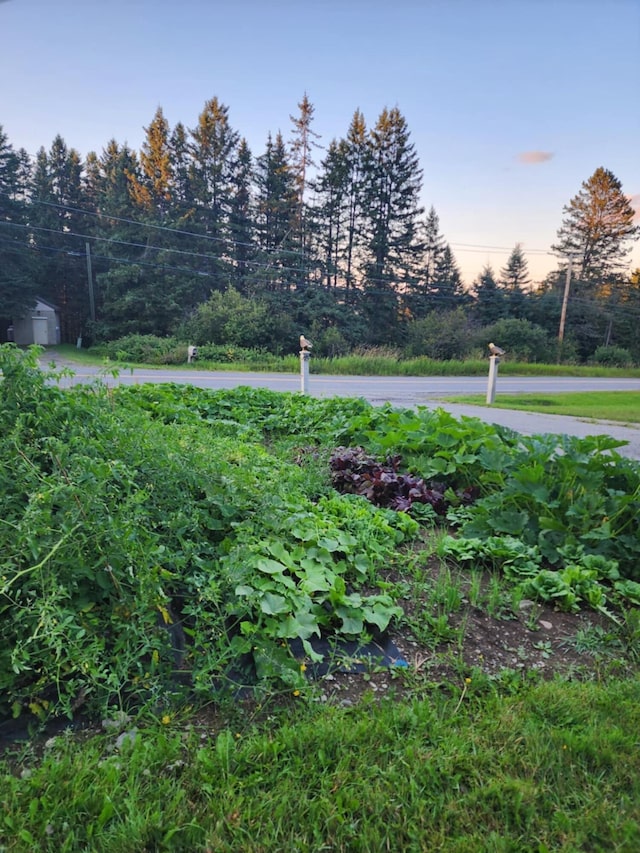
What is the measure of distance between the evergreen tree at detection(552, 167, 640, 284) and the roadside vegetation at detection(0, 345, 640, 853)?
2.80m

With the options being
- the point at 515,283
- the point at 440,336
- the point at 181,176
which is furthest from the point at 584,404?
the point at 181,176

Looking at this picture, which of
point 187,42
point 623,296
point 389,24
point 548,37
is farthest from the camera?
point 623,296

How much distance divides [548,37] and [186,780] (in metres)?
3.22

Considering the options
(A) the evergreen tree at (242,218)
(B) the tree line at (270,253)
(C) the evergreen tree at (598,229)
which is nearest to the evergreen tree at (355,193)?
(B) the tree line at (270,253)

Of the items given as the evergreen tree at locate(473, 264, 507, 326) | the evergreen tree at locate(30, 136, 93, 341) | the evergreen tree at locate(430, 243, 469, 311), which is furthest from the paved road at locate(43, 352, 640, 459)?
the evergreen tree at locate(30, 136, 93, 341)

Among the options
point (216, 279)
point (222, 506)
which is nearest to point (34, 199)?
point (216, 279)

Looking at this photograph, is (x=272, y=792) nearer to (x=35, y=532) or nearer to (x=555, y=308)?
(x=35, y=532)

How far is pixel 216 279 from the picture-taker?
13.7m

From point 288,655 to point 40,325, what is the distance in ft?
42.7

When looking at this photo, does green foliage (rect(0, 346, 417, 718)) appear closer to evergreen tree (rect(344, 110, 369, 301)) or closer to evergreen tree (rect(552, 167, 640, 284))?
evergreen tree (rect(552, 167, 640, 284))

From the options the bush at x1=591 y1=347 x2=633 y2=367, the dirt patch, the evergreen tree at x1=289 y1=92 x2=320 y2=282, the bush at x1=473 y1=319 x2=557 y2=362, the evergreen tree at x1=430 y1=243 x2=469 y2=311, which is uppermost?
the evergreen tree at x1=289 y1=92 x2=320 y2=282

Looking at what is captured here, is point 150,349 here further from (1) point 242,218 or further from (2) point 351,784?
(2) point 351,784

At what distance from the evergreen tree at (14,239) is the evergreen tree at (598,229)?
32.6ft

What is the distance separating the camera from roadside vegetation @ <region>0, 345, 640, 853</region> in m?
0.82
